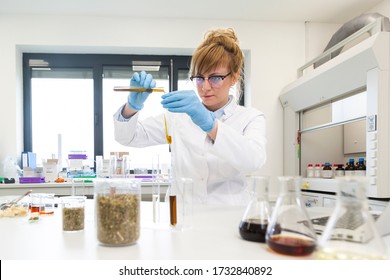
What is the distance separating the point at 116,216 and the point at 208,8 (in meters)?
2.89

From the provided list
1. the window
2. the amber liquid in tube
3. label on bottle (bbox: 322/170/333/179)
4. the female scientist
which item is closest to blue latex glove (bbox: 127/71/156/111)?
the female scientist

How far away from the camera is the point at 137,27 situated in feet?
11.1

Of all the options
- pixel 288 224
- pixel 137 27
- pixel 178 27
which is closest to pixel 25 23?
pixel 137 27

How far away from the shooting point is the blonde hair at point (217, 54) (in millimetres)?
1387

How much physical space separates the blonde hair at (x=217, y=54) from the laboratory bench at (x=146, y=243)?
2.25 feet

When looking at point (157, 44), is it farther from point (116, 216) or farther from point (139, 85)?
point (116, 216)

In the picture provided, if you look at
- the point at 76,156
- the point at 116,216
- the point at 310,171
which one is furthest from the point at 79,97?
the point at 116,216

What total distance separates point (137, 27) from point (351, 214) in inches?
130

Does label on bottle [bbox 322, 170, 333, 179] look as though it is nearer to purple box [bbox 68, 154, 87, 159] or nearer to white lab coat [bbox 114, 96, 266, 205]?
white lab coat [bbox 114, 96, 266, 205]

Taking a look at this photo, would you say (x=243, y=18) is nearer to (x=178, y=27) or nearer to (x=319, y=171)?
(x=178, y=27)

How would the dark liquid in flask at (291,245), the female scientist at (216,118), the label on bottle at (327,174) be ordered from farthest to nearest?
the label on bottle at (327,174)
the female scientist at (216,118)
the dark liquid in flask at (291,245)

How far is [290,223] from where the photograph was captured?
592 millimetres

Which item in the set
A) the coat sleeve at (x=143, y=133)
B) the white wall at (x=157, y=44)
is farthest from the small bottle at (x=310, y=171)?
the coat sleeve at (x=143, y=133)

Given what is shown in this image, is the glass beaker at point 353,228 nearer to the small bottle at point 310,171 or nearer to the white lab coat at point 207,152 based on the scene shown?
the white lab coat at point 207,152
